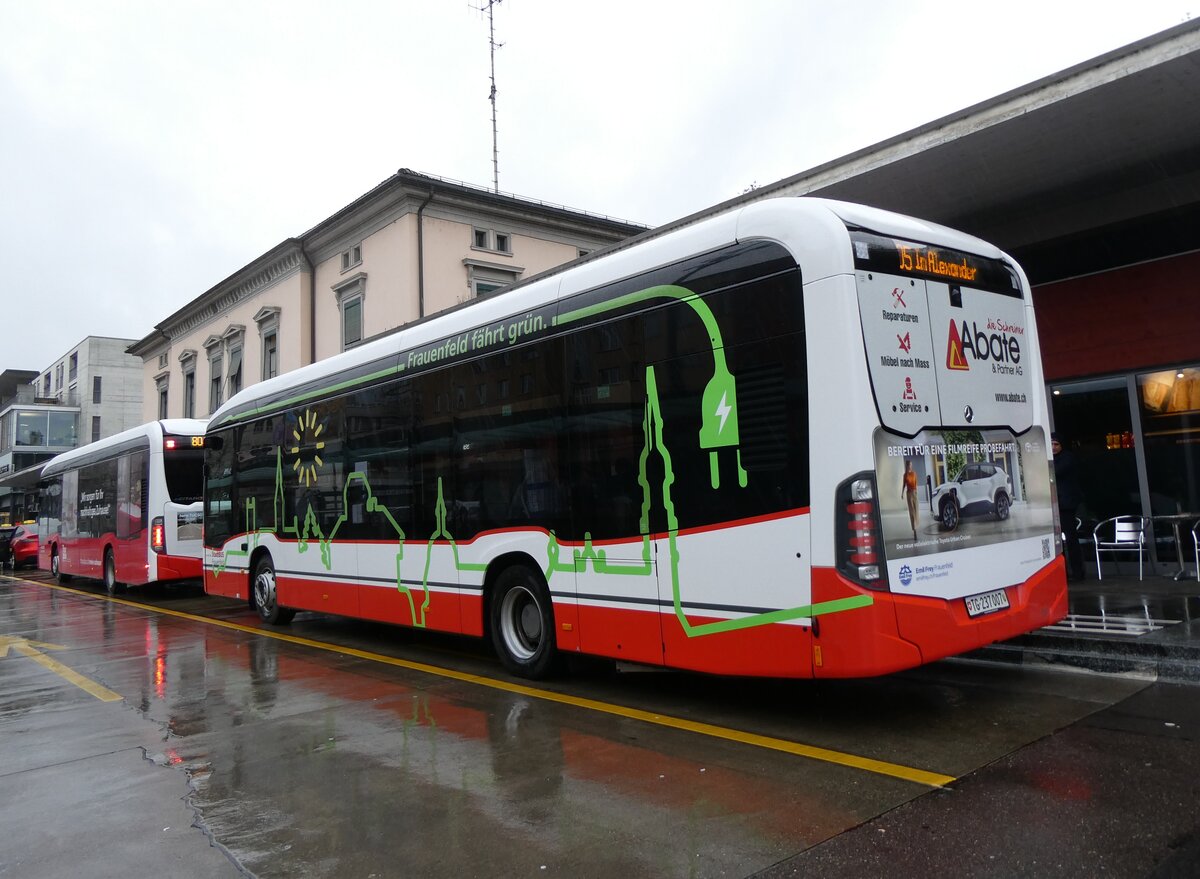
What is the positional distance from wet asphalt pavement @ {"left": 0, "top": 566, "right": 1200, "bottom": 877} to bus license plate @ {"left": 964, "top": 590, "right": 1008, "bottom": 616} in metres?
0.73

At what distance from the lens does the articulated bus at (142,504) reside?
1599 centimetres

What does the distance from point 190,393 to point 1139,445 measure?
37.9 metres

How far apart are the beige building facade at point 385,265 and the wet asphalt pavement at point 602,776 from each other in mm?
16632

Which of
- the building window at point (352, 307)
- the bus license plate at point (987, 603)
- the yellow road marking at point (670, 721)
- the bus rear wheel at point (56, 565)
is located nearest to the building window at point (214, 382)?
the building window at point (352, 307)

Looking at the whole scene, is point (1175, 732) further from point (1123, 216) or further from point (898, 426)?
point (1123, 216)

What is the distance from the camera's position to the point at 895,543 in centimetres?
500

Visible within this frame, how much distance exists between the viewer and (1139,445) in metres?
11.1

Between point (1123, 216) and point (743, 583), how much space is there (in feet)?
28.2

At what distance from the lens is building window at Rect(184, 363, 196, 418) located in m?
38.0

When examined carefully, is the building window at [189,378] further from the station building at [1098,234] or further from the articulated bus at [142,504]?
the station building at [1098,234]

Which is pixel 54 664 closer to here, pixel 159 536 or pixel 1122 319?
pixel 159 536

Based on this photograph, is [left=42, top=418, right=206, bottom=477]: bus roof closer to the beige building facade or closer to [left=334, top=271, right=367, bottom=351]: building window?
the beige building facade

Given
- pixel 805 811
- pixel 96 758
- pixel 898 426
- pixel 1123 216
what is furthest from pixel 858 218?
pixel 1123 216

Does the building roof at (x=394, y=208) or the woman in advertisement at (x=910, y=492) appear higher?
the building roof at (x=394, y=208)
